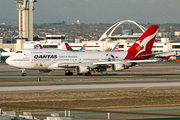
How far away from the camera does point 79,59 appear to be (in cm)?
5819

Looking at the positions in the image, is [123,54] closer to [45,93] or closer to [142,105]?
[45,93]

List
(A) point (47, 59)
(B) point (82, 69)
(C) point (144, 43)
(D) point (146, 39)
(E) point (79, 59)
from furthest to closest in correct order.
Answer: (D) point (146, 39)
(C) point (144, 43)
(E) point (79, 59)
(A) point (47, 59)
(B) point (82, 69)

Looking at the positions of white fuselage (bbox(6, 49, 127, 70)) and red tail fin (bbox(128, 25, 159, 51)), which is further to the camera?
red tail fin (bbox(128, 25, 159, 51))

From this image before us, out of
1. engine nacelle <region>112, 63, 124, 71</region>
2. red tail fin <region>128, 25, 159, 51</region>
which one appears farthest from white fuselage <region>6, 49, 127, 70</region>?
red tail fin <region>128, 25, 159, 51</region>

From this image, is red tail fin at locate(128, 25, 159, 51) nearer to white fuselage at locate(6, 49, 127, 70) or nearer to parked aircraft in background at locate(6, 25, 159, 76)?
parked aircraft in background at locate(6, 25, 159, 76)

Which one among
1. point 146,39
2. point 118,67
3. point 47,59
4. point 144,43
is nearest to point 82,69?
point 118,67

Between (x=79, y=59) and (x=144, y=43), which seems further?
(x=144, y=43)

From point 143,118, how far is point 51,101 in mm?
11191

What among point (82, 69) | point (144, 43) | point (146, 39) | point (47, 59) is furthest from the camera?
point (146, 39)

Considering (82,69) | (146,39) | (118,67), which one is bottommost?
(82,69)

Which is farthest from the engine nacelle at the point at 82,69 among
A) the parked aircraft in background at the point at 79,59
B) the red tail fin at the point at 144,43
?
the red tail fin at the point at 144,43

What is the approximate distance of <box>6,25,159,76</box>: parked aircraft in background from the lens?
54.8m

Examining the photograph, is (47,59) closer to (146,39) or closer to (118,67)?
(118,67)

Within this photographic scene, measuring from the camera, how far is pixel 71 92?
34844mm
